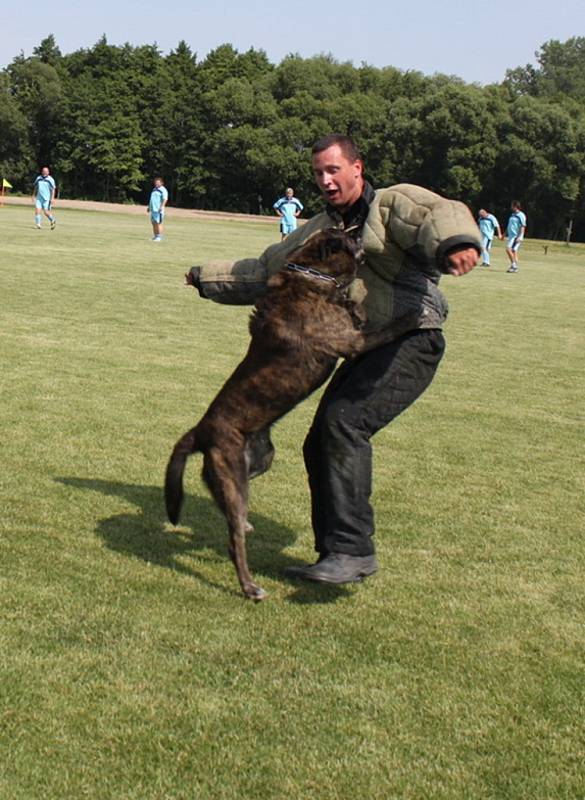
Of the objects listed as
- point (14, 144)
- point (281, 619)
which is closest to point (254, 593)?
point (281, 619)

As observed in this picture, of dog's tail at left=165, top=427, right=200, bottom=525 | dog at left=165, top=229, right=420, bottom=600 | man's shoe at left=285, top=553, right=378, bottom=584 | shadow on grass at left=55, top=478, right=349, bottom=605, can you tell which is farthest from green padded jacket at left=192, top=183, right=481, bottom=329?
shadow on grass at left=55, top=478, right=349, bottom=605

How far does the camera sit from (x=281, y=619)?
16.0 feet

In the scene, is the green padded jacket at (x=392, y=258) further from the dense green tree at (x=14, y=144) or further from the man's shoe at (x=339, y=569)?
the dense green tree at (x=14, y=144)

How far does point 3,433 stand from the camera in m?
8.11

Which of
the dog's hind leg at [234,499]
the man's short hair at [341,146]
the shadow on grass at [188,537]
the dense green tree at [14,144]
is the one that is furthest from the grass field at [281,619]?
the dense green tree at [14,144]

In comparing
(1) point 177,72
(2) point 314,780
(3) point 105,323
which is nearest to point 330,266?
(2) point 314,780

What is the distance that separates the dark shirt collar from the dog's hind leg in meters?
1.29

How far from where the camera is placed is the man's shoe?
5176mm

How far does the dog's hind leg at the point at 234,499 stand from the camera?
200 inches

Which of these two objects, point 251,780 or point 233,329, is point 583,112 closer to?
point 233,329

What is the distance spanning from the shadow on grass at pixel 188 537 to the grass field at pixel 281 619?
20 millimetres

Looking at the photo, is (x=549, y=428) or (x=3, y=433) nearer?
(x=3, y=433)

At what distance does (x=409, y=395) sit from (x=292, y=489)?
2.08m

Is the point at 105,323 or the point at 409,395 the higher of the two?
the point at 409,395
